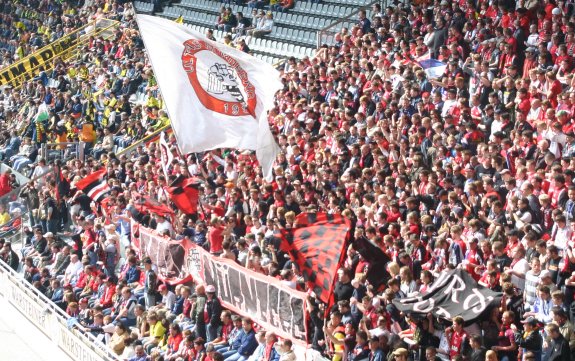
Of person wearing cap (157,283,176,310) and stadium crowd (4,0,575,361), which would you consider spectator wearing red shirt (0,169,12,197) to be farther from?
person wearing cap (157,283,176,310)

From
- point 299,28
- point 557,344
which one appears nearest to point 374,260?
point 557,344

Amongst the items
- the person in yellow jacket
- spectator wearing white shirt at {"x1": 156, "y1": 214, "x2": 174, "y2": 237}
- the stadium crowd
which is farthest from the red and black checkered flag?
the person in yellow jacket

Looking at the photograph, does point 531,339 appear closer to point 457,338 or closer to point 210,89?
point 457,338

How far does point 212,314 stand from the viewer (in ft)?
55.5

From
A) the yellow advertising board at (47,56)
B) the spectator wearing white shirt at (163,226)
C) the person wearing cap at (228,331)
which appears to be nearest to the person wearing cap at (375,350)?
the person wearing cap at (228,331)

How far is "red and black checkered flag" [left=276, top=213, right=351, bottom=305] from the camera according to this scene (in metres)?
14.2

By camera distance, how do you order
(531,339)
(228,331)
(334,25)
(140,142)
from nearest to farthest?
(531,339) < (228,331) < (334,25) < (140,142)

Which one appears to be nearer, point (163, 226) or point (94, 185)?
point (163, 226)

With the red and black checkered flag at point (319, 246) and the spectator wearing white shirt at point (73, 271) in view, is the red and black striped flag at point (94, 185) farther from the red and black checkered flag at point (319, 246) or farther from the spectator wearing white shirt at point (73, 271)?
the red and black checkered flag at point (319, 246)

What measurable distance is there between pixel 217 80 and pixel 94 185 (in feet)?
21.0

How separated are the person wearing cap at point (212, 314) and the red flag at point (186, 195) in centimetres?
311

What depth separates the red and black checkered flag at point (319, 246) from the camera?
1420 centimetres

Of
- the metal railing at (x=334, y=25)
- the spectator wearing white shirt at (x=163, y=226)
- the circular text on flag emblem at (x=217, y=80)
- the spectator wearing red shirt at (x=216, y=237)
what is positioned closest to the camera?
the circular text on flag emblem at (x=217, y=80)

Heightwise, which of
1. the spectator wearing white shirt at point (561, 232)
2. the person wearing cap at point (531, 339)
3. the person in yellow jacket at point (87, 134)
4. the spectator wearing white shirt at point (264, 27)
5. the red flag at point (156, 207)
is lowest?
the person in yellow jacket at point (87, 134)
